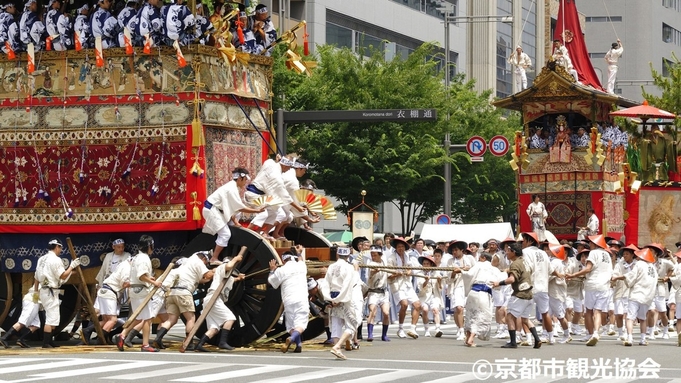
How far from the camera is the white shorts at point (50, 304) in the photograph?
1978 centimetres

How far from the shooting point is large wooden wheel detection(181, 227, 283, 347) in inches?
762

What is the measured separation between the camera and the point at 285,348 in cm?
1919

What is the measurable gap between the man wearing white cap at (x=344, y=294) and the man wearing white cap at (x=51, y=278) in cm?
385

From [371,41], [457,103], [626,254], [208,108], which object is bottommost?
[626,254]

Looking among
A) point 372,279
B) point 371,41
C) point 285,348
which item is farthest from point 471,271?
point 371,41

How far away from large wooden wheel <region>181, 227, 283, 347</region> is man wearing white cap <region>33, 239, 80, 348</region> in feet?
A: 5.97

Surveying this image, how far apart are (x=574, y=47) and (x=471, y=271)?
19583mm

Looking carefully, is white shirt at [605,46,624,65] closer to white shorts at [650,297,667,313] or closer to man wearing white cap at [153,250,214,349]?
white shorts at [650,297,667,313]

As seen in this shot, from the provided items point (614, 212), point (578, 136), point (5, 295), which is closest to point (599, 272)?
point (5, 295)

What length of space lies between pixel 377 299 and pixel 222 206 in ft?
13.4

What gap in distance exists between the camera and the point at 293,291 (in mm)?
18891

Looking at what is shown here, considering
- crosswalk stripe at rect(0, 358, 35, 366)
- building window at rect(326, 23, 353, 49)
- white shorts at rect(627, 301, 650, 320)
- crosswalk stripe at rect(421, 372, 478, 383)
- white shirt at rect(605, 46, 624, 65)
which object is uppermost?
building window at rect(326, 23, 353, 49)

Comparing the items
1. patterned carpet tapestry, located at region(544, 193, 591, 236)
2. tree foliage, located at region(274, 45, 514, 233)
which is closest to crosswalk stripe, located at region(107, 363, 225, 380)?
patterned carpet tapestry, located at region(544, 193, 591, 236)

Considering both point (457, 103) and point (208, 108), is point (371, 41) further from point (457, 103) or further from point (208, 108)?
point (208, 108)
